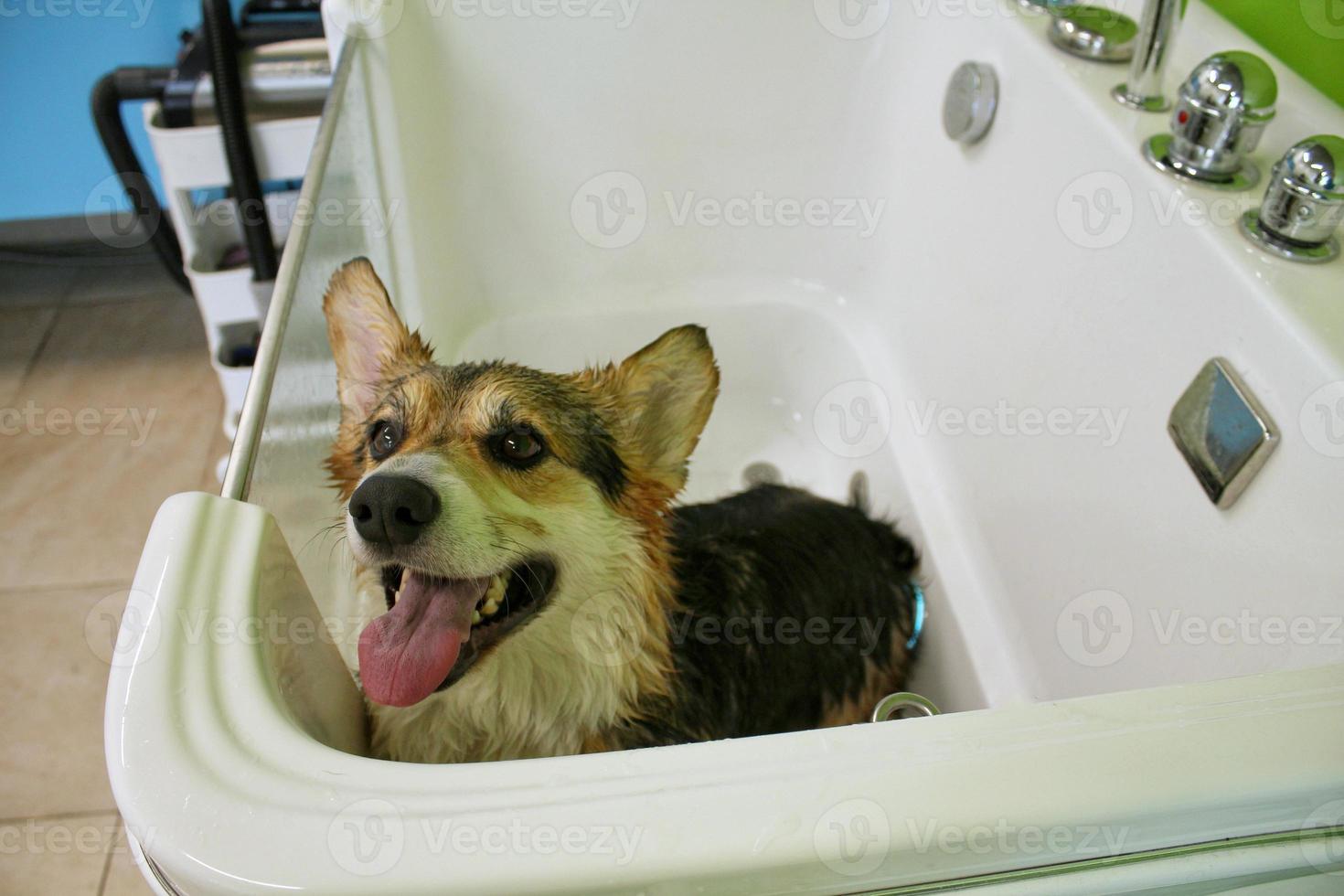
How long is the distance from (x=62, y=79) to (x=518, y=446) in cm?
202

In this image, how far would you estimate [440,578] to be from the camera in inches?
31.9

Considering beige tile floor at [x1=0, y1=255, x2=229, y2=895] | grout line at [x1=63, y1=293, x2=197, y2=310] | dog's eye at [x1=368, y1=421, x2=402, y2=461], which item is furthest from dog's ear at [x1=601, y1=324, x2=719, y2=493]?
grout line at [x1=63, y1=293, x2=197, y2=310]

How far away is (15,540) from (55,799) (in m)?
0.63

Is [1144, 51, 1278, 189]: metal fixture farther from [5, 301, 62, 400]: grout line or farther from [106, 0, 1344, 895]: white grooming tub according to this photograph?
[5, 301, 62, 400]: grout line

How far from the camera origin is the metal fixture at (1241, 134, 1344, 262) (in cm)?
95

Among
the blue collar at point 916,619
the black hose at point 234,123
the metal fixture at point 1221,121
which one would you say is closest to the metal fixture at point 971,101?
the metal fixture at point 1221,121

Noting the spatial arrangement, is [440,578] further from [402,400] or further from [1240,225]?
[1240,225]

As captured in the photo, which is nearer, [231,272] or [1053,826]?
[1053,826]

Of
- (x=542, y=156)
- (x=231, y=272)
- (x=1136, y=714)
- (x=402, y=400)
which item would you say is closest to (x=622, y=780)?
(x=1136, y=714)

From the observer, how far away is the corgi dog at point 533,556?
0.80 m

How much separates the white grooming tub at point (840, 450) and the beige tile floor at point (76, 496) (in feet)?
3.05

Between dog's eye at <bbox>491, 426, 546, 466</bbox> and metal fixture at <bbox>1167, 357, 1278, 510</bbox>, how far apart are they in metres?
0.74

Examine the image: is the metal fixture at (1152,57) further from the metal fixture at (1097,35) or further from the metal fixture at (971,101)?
the metal fixture at (971,101)

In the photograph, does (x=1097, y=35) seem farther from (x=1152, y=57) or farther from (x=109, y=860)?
(x=109, y=860)
